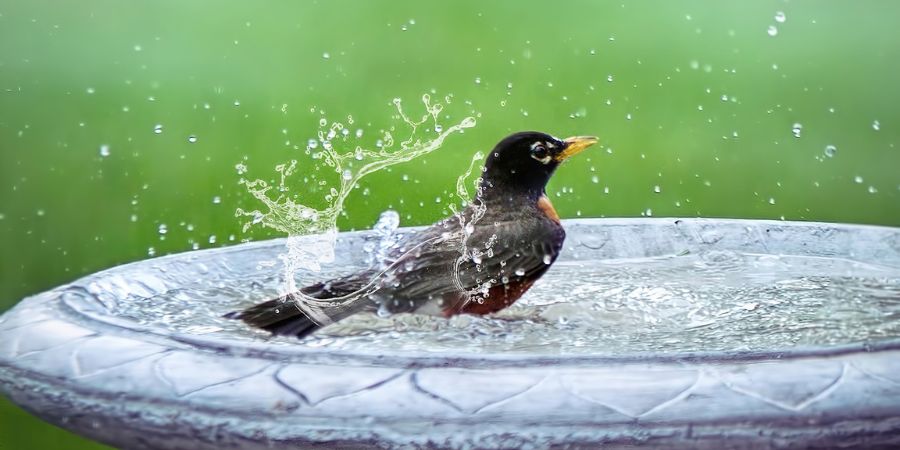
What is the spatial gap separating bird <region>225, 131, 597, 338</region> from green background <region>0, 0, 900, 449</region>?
211cm

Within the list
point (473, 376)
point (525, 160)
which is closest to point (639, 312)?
point (525, 160)

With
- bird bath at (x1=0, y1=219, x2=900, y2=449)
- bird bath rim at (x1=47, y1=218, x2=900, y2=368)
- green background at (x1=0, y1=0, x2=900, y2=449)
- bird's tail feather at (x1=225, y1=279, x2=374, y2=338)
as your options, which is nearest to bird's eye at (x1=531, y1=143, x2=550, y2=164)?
bird bath at (x1=0, y1=219, x2=900, y2=449)

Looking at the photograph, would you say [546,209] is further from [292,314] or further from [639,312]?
[292,314]

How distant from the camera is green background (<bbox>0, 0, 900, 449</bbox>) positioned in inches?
170

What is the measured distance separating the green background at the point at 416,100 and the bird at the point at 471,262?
2111mm

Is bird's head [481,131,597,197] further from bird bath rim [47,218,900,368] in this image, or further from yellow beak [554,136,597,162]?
bird bath rim [47,218,900,368]

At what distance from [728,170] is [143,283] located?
3.22 m

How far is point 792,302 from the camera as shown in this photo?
2102mm

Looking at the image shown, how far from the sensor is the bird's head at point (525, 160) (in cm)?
239

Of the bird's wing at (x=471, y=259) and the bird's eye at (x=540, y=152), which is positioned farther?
the bird's eye at (x=540, y=152)

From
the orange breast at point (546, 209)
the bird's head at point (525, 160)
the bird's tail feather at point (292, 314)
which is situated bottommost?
the bird's tail feather at point (292, 314)

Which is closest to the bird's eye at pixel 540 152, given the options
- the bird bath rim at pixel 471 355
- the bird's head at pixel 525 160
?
the bird's head at pixel 525 160

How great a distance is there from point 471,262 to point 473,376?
779 millimetres

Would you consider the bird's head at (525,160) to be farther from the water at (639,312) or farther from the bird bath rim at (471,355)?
the bird bath rim at (471,355)
